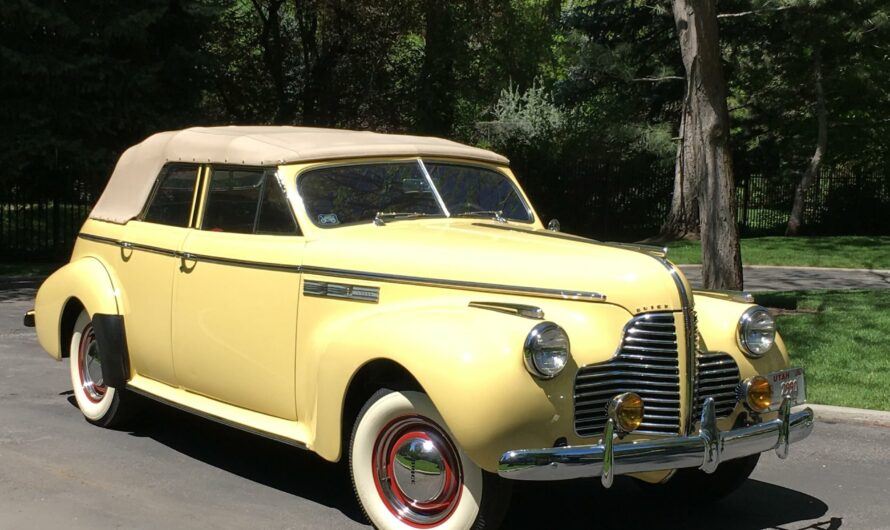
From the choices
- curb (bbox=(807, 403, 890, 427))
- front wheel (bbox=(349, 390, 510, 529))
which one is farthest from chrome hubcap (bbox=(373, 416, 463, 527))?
curb (bbox=(807, 403, 890, 427))

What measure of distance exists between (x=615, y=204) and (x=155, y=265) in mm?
22978

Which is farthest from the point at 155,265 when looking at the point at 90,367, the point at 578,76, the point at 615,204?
the point at 578,76

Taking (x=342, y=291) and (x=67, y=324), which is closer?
(x=342, y=291)

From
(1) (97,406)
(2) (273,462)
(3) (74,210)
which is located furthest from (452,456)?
(3) (74,210)

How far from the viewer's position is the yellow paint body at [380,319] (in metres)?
4.54

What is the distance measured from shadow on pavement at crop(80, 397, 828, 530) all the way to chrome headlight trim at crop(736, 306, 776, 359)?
881 millimetres

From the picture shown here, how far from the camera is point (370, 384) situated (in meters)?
5.14

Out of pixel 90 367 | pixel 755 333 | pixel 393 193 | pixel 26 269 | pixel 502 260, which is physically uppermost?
pixel 393 193

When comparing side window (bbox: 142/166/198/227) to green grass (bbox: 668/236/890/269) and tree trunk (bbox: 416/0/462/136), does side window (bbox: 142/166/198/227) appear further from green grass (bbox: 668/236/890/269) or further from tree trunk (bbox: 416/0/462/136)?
tree trunk (bbox: 416/0/462/136)

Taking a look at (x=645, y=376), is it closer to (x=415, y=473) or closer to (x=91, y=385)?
(x=415, y=473)

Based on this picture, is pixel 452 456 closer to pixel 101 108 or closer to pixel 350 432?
pixel 350 432

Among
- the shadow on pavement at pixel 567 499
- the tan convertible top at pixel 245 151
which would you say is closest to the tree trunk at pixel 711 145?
the tan convertible top at pixel 245 151

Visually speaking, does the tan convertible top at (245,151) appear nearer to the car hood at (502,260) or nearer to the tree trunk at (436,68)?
the car hood at (502,260)

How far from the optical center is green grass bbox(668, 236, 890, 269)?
2084cm
